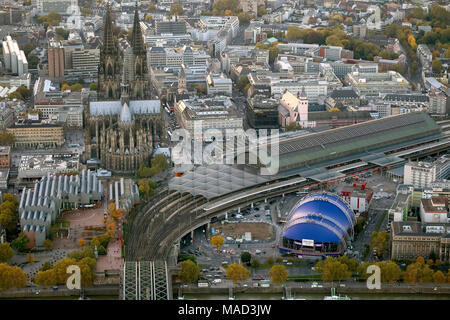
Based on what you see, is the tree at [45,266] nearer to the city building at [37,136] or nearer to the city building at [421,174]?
the city building at [421,174]

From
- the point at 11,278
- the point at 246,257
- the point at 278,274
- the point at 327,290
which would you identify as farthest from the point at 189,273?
the point at 11,278

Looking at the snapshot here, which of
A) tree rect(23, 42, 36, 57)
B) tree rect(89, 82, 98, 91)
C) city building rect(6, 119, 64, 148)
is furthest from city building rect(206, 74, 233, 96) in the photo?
tree rect(23, 42, 36, 57)

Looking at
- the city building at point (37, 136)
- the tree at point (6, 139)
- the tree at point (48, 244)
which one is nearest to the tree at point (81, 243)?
the tree at point (48, 244)

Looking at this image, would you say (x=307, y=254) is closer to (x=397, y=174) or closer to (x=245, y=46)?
(x=397, y=174)

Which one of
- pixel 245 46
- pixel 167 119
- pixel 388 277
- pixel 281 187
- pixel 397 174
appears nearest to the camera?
pixel 388 277

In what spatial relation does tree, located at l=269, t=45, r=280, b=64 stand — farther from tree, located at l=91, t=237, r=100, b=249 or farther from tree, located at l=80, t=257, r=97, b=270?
tree, located at l=80, t=257, r=97, b=270
